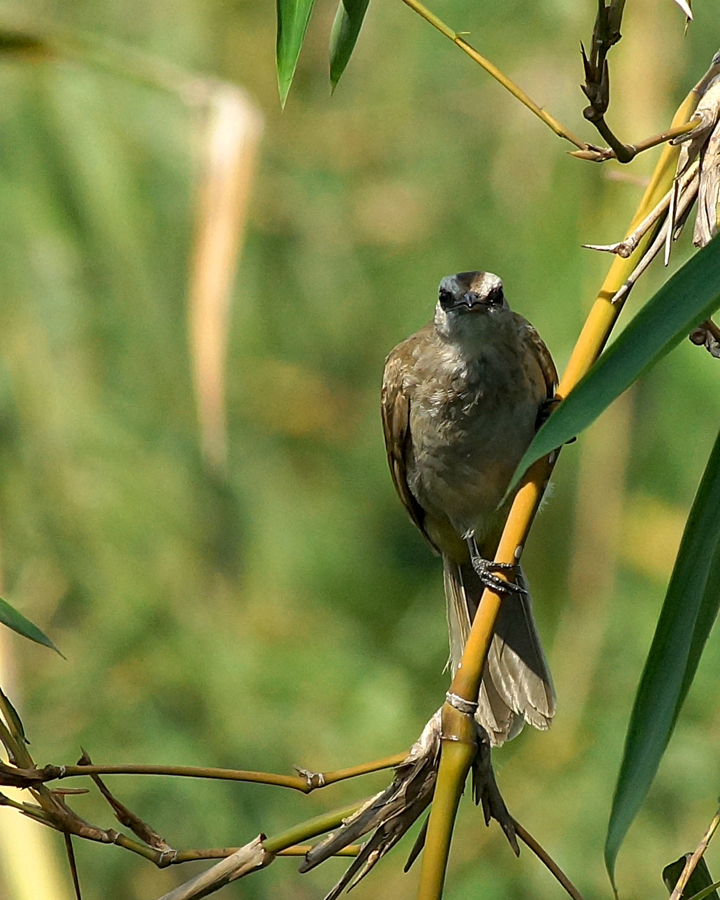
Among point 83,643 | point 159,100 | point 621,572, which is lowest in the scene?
point 621,572

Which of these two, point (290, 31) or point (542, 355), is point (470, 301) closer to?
point (542, 355)

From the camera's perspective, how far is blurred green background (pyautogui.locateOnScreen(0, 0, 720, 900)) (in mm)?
4277

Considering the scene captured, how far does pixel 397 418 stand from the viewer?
3.49 m

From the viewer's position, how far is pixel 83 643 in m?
4.97

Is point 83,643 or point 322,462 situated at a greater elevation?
point 322,462

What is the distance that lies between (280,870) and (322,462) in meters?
2.33

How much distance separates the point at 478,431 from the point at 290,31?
1.58 metres

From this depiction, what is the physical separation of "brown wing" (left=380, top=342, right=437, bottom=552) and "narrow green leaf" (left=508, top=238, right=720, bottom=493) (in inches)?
78.3

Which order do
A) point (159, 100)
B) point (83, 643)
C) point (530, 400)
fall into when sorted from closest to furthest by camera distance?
point (530, 400) → point (159, 100) → point (83, 643)

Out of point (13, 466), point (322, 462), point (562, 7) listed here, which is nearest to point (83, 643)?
point (13, 466)

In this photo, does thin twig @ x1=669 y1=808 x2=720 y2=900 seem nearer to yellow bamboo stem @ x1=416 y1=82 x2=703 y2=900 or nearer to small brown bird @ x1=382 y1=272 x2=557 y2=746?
yellow bamboo stem @ x1=416 y1=82 x2=703 y2=900

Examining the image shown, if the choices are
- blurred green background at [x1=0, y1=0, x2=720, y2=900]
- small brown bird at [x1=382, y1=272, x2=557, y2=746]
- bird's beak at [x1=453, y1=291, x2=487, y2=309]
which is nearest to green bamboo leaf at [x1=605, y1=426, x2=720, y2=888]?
small brown bird at [x1=382, y1=272, x2=557, y2=746]

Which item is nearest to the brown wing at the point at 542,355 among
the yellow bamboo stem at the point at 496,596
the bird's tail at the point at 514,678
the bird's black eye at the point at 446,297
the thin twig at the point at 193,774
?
the bird's black eye at the point at 446,297

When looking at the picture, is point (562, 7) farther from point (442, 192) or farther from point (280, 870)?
point (280, 870)
